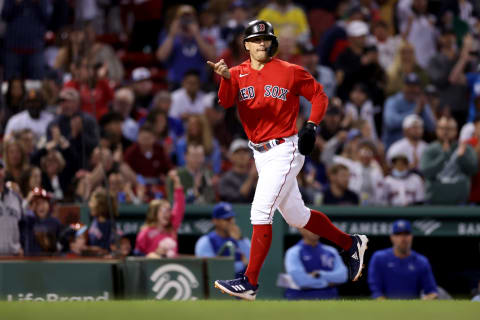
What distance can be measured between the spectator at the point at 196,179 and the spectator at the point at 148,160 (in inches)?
20.9

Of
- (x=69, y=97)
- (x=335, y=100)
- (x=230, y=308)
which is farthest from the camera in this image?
(x=335, y=100)

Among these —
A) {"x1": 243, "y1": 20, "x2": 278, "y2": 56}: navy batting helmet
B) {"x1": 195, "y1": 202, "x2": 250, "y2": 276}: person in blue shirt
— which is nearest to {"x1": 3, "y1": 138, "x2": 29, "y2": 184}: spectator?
{"x1": 195, "y1": 202, "x2": 250, "y2": 276}: person in blue shirt

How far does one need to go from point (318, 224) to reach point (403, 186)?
4.67m

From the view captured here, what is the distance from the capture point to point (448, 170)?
1124cm

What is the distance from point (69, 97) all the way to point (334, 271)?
3.28 m

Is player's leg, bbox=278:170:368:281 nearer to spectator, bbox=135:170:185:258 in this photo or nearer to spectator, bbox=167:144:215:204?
spectator, bbox=135:170:185:258

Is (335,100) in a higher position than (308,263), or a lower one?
higher

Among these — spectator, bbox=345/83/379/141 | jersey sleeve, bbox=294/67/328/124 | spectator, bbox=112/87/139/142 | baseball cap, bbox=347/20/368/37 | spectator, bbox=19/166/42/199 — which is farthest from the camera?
baseball cap, bbox=347/20/368/37

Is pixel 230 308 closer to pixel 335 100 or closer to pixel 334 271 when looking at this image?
pixel 334 271

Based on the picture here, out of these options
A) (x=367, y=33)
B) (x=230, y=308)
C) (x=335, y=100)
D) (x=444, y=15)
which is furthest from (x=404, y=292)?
(x=444, y=15)

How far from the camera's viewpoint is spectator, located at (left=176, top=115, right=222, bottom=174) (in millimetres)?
12094

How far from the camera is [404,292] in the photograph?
402 inches

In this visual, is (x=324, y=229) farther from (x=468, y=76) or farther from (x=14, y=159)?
(x=468, y=76)

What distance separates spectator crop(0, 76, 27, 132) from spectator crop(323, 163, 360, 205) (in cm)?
350
